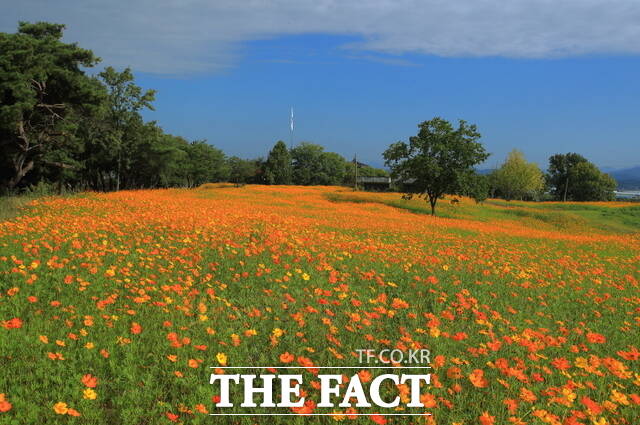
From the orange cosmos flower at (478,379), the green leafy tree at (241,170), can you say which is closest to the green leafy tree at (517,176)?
the green leafy tree at (241,170)

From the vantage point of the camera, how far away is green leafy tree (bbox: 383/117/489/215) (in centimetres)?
3653

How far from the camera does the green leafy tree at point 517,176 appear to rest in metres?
89.3

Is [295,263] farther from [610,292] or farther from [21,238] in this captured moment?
[610,292]

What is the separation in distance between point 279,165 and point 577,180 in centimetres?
6903

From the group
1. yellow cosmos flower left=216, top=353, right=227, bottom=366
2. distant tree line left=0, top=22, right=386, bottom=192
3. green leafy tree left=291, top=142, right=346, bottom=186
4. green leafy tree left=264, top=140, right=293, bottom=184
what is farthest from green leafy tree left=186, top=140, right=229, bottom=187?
yellow cosmos flower left=216, top=353, right=227, bottom=366

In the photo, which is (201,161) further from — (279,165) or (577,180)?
(577,180)

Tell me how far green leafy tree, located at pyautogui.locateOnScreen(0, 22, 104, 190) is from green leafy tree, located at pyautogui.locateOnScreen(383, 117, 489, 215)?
25.7 m

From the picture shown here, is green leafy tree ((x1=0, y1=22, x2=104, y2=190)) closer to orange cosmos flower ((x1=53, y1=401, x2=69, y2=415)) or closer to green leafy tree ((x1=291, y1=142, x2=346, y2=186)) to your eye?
orange cosmos flower ((x1=53, y1=401, x2=69, y2=415))

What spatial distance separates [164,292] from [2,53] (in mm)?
30116

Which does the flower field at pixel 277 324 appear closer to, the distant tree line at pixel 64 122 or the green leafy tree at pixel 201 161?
the distant tree line at pixel 64 122

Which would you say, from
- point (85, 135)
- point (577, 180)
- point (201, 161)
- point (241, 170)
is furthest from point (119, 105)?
point (577, 180)

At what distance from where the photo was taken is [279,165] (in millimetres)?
91312

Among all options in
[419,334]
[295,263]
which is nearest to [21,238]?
[295,263]

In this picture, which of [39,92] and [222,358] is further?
[39,92]
